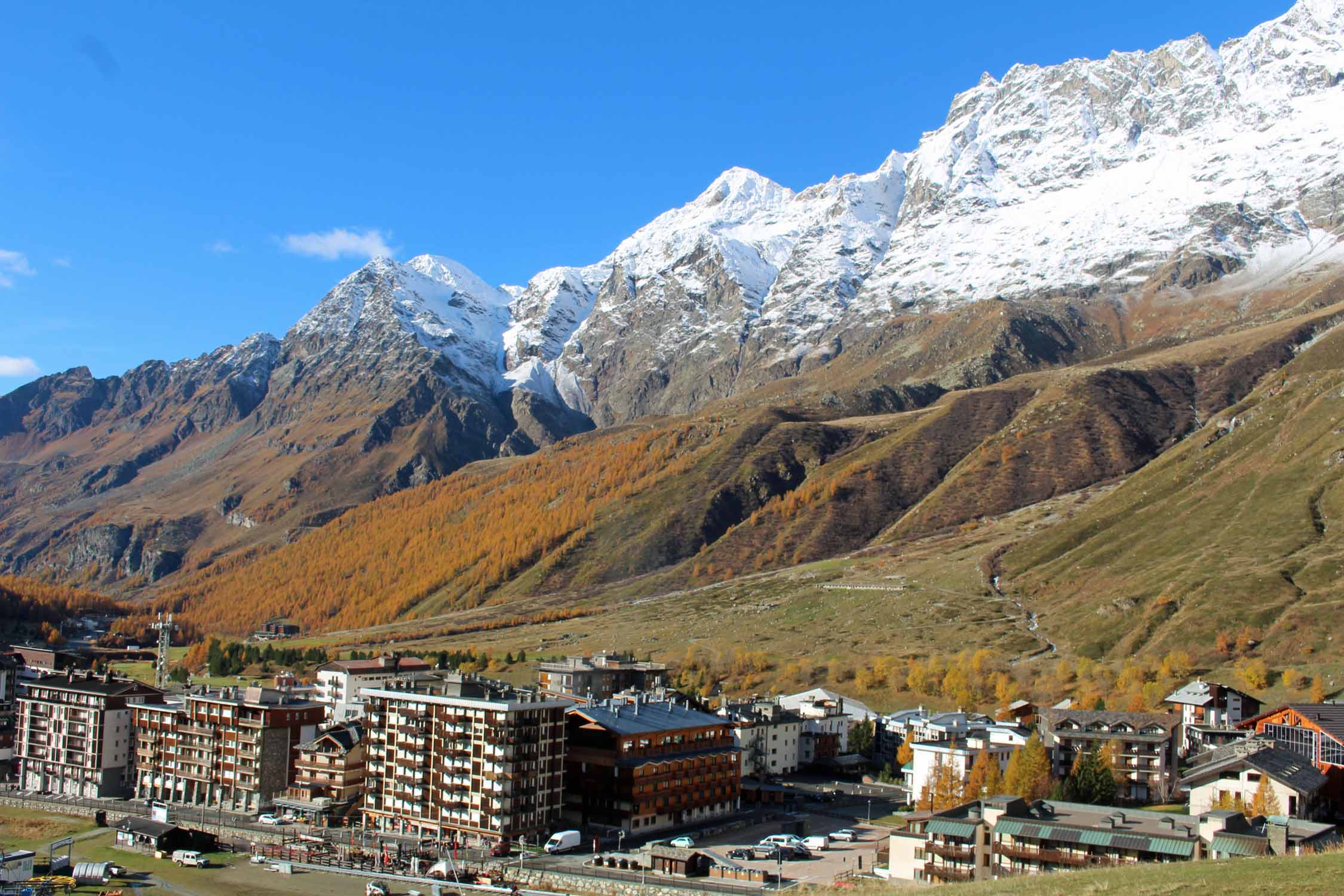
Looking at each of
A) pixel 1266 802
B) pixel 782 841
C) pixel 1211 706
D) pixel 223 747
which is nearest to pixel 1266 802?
pixel 1266 802

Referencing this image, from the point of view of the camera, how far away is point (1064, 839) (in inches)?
2854

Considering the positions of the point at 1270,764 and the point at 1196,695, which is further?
the point at 1196,695

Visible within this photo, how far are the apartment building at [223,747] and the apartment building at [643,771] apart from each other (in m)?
28.3

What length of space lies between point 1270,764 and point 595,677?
273ft

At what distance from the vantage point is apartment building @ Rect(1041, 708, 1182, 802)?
4003 inches

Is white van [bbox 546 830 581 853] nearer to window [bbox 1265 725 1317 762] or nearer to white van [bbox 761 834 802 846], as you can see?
white van [bbox 761 834 802 846]

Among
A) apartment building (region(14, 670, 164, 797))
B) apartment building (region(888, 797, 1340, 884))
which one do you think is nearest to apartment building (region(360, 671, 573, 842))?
apartment building (region(888, 797, 1340, 884))

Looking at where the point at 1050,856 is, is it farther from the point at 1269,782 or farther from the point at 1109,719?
the point at 1109,719

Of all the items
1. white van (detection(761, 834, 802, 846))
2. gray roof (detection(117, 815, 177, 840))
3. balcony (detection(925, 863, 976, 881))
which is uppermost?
balcony (detection(925, 863, 976, 881))

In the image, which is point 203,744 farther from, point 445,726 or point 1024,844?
point 1024,844

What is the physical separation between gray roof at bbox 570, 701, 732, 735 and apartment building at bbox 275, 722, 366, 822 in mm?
20011

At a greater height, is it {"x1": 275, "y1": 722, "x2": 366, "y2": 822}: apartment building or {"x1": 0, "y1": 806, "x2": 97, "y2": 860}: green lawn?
{"x1": 275, "y1": 722, "x2": 366, "y2": 822}: apartment building

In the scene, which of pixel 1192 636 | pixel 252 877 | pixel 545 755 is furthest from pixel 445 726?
pixel 1192 636

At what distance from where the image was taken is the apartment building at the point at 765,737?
12612 cm
